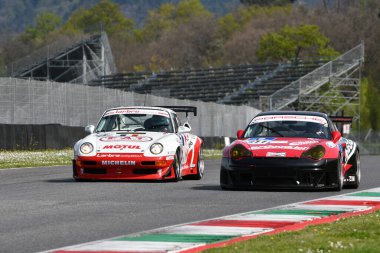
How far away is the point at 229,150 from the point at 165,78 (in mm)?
67376

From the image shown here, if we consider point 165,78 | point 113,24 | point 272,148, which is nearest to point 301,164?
point 272,148

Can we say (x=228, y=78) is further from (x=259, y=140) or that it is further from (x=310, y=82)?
(x=259, y=140)

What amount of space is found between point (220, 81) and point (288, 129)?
2446 inches

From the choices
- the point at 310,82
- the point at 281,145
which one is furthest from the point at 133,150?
the point at 310,82

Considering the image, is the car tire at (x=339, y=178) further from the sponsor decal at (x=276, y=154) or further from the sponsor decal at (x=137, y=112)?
the sponsor decal at (x=137, y=112)

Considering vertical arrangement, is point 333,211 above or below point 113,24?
below

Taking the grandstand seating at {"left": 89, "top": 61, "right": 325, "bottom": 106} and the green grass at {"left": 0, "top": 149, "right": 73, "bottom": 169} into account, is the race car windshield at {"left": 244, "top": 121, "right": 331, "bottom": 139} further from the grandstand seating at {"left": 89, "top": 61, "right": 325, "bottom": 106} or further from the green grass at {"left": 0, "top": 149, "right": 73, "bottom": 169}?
the grandstand seating at {"left": 89, "top": 61, "right": 325, "bottom": 106}

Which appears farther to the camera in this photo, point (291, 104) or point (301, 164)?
point (291, 104)

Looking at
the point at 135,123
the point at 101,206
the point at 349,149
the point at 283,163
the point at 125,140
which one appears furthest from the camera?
the point at 135,123

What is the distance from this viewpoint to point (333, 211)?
42.7 feet

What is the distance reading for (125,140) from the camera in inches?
731

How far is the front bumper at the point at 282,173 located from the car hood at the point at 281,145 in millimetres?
88

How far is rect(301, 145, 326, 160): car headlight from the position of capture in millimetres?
16625

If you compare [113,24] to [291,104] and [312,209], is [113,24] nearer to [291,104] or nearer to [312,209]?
[291,104]
